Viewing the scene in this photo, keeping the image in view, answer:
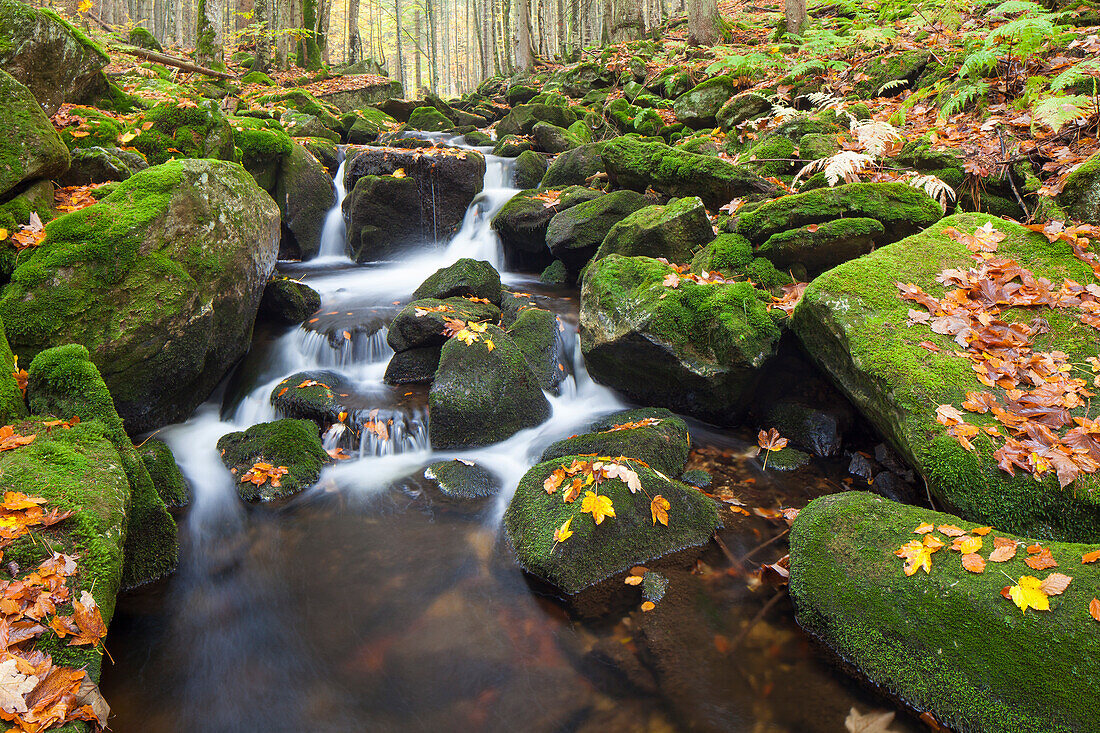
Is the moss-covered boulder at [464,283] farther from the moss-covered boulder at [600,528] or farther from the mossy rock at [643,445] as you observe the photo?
the moss-covered boulder at [600,528]

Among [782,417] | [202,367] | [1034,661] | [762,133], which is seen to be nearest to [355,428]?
[202,367]

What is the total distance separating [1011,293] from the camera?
4719mm

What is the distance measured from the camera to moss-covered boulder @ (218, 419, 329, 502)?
5.38 metres

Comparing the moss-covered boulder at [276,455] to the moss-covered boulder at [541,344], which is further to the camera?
the moss-covered boulder at [541,344]

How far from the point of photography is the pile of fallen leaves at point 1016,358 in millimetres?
3691

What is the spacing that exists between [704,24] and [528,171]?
25.7 feet

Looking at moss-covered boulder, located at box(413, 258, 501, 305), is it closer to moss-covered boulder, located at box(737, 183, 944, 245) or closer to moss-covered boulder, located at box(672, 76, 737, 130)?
moss-covered boulder, located at box(737, 183, 944, 245)

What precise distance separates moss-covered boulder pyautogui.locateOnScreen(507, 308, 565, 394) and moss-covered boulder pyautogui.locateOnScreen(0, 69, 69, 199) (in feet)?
16.8

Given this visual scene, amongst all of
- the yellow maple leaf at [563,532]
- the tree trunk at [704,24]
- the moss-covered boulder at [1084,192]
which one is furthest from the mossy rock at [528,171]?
the yellow maple leaf at [563,532]

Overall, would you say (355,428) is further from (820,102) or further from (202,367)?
(820,102)

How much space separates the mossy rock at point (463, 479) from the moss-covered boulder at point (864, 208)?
438 cm

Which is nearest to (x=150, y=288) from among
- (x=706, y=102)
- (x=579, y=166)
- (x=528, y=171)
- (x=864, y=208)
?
(x=864, y=208)

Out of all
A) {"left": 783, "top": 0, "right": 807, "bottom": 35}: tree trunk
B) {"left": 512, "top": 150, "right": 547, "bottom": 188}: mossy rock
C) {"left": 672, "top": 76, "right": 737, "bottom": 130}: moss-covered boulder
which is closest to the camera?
{"left": 672, "top": 76, "right": 737, "bottom": 130}: moss-covered boulder

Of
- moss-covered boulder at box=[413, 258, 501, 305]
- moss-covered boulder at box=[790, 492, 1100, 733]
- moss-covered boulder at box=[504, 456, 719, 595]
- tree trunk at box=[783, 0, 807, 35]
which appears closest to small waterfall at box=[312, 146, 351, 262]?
moss-covered boulder at box=[413, 258, 501, 305]
